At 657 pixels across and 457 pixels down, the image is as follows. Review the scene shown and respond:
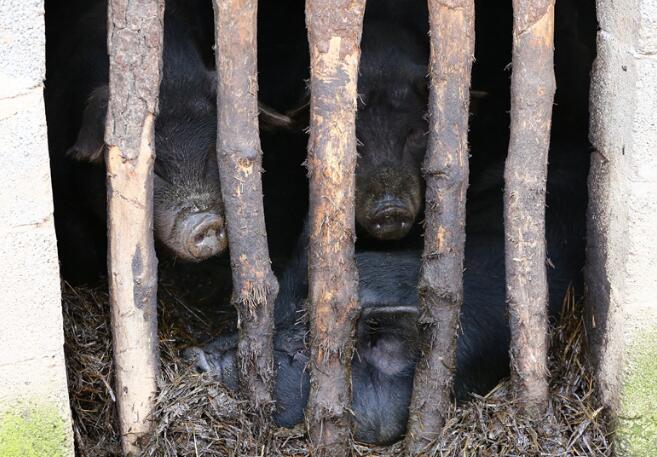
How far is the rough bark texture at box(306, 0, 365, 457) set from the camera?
123 inches

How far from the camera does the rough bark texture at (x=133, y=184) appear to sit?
122 inches

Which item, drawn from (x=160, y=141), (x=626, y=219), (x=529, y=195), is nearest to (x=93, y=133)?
(x=160, y=141)

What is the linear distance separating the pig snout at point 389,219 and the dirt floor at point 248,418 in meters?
0.77

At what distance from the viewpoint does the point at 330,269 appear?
3.30m

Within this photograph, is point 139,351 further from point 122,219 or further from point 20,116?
point 20,116

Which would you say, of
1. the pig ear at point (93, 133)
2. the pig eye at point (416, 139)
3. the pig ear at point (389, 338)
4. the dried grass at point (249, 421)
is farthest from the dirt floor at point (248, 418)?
the pig eye at point (416, 139)

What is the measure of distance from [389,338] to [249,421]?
58 cm

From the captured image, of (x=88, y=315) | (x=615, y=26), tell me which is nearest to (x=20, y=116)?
(x=88, y=315)

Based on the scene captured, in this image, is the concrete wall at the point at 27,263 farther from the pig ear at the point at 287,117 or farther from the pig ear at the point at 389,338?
the pig ear at the point at 287,117

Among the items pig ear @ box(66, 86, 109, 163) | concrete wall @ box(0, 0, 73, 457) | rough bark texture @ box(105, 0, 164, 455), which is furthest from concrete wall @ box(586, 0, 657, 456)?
pig ear @ box(66, 86, 109, 163)

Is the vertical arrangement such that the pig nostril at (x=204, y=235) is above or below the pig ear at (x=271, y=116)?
below

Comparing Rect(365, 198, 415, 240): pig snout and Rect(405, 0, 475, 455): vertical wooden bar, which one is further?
Rect(365, 198, 415, 240): pig snout

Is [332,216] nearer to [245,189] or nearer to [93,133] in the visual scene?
[245,189]

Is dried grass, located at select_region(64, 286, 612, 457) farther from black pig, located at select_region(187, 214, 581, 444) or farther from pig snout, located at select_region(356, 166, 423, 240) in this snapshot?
pig snout, located at select_region(356, 166, 423, 240)
